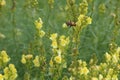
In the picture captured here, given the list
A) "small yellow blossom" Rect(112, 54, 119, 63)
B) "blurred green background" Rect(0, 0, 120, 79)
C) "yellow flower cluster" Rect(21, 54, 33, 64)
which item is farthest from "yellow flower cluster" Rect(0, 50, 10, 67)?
"blurred green background" Rect(0, 0, 120, 79)

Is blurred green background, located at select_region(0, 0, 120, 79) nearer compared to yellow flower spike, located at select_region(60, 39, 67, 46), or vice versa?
yellow flower spike, located at select_region(60, 39, 67, 46)

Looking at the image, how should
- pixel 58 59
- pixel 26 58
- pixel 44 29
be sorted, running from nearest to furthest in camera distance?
pixel 58 59
pixel 26 58
pixel 44 29

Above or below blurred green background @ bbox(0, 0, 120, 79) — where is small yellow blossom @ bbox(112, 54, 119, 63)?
below

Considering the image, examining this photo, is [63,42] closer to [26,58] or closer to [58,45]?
[58,45]

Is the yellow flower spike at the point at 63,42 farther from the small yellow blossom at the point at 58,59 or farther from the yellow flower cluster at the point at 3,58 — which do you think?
the yellow flower cluster at the point at 3,58

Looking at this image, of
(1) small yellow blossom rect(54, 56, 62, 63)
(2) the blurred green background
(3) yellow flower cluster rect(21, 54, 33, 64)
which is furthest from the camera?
(2) the blurred green background

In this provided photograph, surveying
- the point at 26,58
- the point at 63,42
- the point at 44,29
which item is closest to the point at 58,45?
the point at 63,42

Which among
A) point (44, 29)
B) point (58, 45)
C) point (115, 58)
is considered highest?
point (44, 29)

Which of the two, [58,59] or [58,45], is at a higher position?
[58,45]

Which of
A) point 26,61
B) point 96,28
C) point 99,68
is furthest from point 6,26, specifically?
point 99,68

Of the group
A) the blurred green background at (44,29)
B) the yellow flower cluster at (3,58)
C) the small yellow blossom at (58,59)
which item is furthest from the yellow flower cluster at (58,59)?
the blurred green background at (44,29)

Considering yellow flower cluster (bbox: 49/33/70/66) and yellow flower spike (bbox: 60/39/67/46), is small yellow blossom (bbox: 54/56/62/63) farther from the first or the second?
yellow flower spike (bbox: 60/39/67/46)
